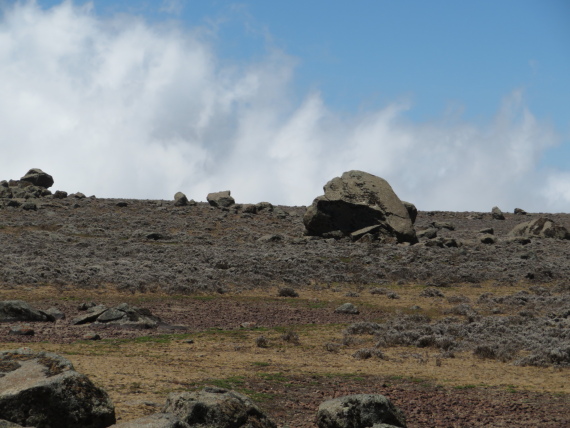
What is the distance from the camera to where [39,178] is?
85.2 meters

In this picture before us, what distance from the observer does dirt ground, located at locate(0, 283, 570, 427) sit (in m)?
14.3

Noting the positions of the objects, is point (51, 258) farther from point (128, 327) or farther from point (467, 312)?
point (467, 312)

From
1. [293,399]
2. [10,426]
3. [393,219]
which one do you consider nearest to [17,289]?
[293,399]

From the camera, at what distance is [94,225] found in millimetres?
57906

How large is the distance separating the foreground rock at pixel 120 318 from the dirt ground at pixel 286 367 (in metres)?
0.68

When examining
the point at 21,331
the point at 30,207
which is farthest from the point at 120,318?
the point at 30,207

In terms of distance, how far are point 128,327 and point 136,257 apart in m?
19.1

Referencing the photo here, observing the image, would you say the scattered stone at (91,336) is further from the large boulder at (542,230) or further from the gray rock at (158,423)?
the large boulder at (542,230)

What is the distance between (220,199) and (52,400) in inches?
2738

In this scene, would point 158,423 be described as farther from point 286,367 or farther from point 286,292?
point 286,292

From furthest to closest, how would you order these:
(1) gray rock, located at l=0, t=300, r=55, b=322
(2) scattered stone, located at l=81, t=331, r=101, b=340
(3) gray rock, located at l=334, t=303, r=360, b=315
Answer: (3) gray rock, located at l=334, t=303, r=360, b=315, (1) gray rock, located at l=0, t=300, r=55, b=322, (2) scattered stone, located at l=81, t=331, r=101, b=340

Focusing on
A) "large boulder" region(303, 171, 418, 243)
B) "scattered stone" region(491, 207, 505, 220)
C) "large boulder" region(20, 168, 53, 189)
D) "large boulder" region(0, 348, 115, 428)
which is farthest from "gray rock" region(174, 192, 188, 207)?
"large boulder" region(0, 348, 115, 428)

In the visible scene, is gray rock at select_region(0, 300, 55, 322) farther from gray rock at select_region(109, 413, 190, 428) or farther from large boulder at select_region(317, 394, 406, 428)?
gray rock at select_region(109, 413, 190, 428)

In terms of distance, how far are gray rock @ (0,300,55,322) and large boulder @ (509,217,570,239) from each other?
46012 mm
